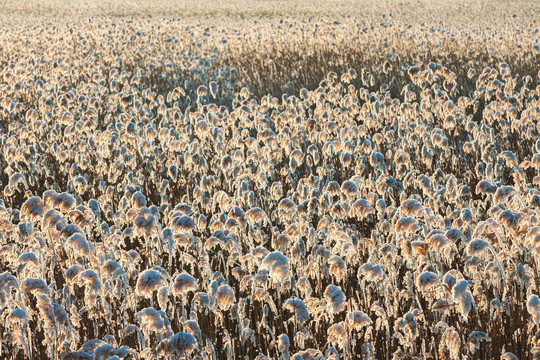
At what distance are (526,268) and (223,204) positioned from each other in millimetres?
2064

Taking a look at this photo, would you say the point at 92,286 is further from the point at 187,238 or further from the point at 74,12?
the point at 74,12

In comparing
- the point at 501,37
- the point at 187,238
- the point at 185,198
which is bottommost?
the point at 185,198

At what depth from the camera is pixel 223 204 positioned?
402cm

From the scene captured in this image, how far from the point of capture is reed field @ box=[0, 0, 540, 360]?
2.75 meters

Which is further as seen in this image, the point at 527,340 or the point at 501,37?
the point at 501,37

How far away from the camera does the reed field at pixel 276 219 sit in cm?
275

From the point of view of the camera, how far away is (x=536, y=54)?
12.5 metres

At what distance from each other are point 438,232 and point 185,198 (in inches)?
122

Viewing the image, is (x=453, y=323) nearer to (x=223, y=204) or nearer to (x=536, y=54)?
(x=223, y=204)

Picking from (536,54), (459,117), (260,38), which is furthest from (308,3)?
(459,117)

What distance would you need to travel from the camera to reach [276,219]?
4.68 metres

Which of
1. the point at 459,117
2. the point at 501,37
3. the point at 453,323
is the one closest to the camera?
the point at 453,323

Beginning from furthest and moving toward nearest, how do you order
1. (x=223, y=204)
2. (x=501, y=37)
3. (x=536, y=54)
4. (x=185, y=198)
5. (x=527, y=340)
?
(x=501, y=37) < (x=536, y=54) < (x=185, y=198) < (x=223, y=204) < (x=527, y=340)

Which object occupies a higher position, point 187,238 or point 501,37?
point 501,37
